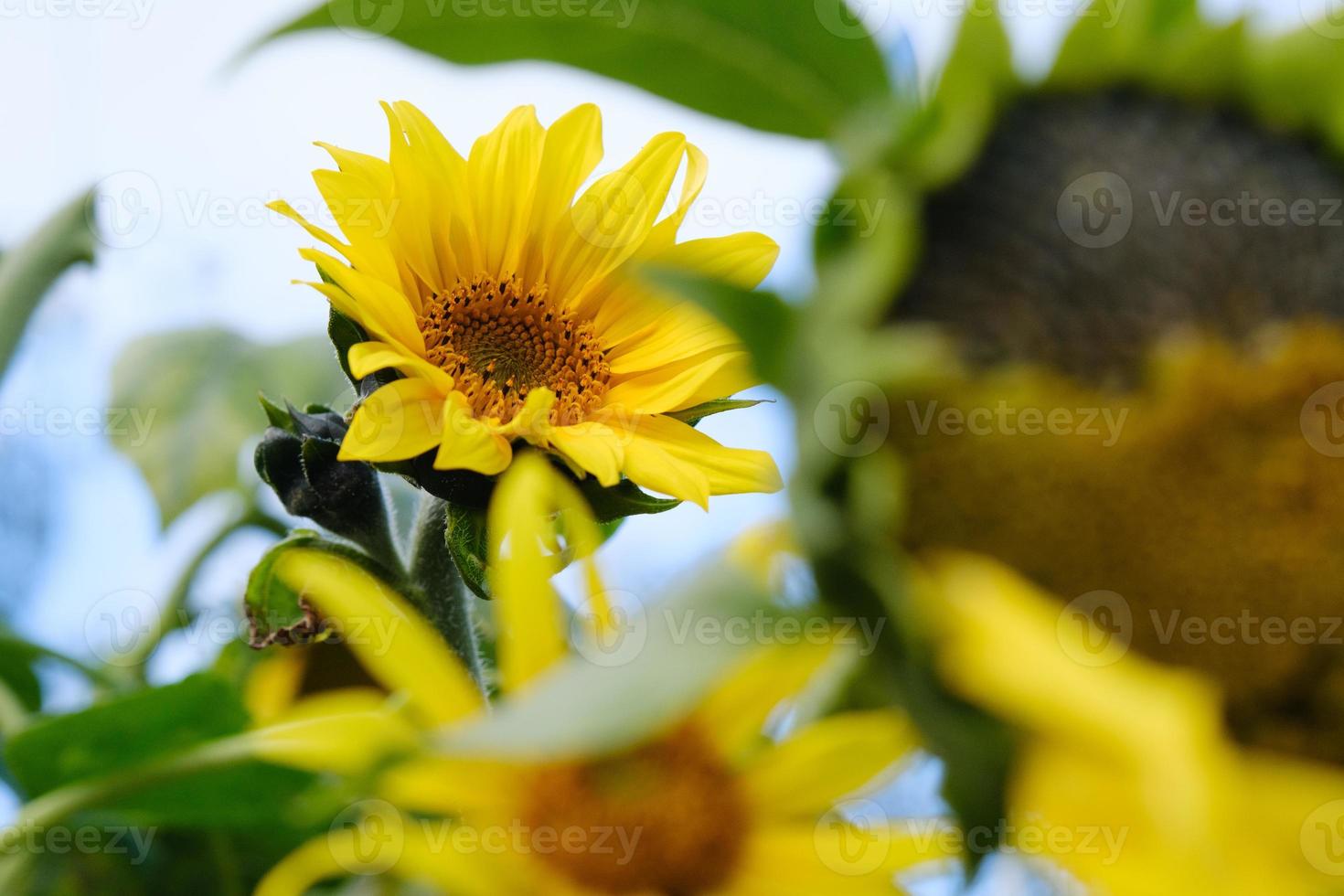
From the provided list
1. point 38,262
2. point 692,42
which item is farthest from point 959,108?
point 38,262

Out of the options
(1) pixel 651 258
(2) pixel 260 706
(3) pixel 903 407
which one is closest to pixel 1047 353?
(3) pixel 903 407

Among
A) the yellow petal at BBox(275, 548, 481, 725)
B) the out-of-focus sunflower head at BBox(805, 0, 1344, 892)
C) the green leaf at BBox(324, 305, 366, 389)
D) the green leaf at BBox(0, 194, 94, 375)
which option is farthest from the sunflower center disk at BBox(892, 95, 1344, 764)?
the green leaf at BBox(0, 194, 94, 375)

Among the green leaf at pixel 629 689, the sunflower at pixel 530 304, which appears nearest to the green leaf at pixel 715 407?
the sunflower at pixel 530 304

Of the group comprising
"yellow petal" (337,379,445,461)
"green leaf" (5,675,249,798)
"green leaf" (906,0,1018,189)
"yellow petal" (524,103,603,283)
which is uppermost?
"green leaf" (906,0,1018,189)

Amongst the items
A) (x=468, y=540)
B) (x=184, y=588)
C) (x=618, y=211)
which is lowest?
(x=184, y=588)

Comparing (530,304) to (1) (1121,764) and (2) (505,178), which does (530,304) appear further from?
(1) (1121,764)

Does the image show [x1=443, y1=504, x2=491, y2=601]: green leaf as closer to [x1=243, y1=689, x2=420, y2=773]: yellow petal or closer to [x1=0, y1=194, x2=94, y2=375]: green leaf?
[x1=243, y1=689, x2=420, y2=773]: yellow petal
